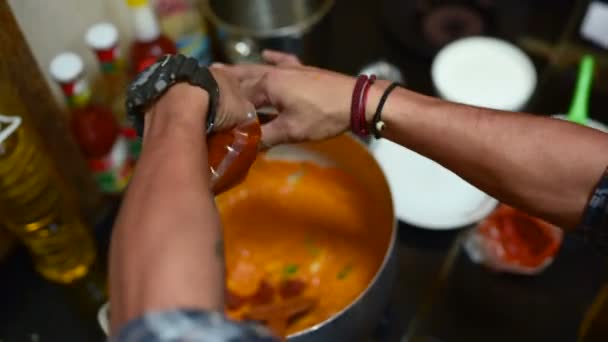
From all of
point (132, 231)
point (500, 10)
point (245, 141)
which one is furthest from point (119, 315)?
point (500, 10)

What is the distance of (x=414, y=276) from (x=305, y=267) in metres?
0.13

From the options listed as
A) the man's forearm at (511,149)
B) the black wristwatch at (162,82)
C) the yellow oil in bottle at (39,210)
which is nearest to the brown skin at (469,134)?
the man's forearm at (511,149)

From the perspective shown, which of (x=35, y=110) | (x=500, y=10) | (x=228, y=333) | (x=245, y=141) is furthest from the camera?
(x=500, y=10)

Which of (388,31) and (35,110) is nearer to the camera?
(35,110)

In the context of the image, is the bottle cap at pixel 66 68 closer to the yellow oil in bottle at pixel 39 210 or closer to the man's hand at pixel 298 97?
the yellow oil in bottle at pixel 39 210

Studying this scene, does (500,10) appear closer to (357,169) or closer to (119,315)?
(357,169)

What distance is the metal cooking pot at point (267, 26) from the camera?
2.71 feet

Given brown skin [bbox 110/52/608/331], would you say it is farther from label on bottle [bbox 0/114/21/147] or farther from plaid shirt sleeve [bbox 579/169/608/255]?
label on bottle [bbox 0/114/21/147]

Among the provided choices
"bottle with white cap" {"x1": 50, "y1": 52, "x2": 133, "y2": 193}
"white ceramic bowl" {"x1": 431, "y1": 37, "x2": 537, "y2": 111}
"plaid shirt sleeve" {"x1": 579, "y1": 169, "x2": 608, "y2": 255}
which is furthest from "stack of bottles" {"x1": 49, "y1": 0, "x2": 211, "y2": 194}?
"plaid shirt sleeve" {"x1": 579, "y1": 169, "x2": 608, "y2": 255}

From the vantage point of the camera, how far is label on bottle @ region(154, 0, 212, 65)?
0.85m

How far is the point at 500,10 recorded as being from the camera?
98cm

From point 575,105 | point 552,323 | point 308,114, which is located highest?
point 308,114

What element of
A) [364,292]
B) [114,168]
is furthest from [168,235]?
[114,168]

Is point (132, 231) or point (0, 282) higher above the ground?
point (132, 231)
